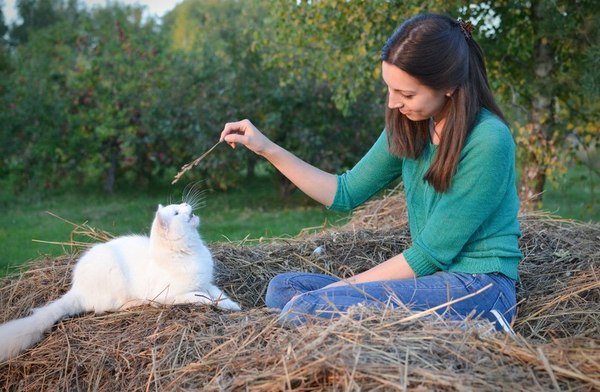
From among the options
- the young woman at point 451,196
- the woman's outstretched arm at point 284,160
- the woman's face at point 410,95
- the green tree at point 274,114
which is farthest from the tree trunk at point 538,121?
the woman's face at point 410,95

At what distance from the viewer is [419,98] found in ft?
9.39

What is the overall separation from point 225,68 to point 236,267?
6891 millimetres

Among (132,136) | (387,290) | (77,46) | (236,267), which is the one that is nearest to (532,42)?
(236,267)

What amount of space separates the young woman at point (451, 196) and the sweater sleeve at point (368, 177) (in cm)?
32

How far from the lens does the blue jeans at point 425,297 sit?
2.77 meters

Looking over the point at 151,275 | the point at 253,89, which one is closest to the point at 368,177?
the point at 151,275

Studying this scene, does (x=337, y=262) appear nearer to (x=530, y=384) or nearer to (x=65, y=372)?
(x=65, y=372)

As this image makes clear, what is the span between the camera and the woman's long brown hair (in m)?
2.77

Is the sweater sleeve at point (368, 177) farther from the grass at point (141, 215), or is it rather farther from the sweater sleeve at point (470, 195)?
the grass at point (141, 215)

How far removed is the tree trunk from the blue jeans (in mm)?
3839

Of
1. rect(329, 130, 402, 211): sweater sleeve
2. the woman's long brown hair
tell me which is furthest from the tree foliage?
the woman's long brown hair

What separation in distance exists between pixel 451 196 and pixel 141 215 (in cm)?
687

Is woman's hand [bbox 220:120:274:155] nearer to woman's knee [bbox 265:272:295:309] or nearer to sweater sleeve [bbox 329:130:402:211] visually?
sweater sleeve [bbox 329:130:402:211]

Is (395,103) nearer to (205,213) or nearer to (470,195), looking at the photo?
(470,195)
